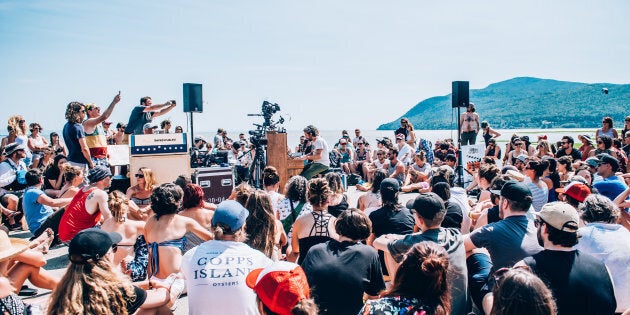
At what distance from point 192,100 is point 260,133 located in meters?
4.46

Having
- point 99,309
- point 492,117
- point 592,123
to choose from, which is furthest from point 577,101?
point 99,309

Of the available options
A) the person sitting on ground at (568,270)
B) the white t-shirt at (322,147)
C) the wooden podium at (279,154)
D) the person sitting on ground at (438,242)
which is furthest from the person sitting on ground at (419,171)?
the person sitting on ground at (568,270)

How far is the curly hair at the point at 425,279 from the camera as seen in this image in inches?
79.7

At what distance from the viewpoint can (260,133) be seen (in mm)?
9141

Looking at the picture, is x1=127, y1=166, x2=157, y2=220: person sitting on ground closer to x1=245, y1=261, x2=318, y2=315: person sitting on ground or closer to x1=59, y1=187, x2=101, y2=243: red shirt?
x1=59, y1=187, x2=101, y2=243: red shirt

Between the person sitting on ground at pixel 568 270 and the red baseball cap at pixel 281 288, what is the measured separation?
1384 mm

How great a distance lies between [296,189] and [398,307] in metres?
2.58

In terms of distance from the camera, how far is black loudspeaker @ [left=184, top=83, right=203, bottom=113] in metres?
12.6

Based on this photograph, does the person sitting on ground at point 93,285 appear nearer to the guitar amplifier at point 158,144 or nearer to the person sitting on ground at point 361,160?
the guitar amplifier at point 158,144

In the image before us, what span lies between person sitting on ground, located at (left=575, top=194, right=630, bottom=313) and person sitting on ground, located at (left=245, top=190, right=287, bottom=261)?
2.24 m

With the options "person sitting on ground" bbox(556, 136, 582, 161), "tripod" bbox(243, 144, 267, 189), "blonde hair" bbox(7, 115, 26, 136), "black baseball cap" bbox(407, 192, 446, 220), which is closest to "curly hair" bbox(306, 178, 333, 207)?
"black baseball cap" bbox(407, 192, 446, 220)

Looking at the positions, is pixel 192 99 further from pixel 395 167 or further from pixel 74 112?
pixel 395 167

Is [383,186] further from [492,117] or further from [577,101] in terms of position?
[492,117]

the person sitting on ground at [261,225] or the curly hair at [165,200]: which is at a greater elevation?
the curly hair at [165,200]
